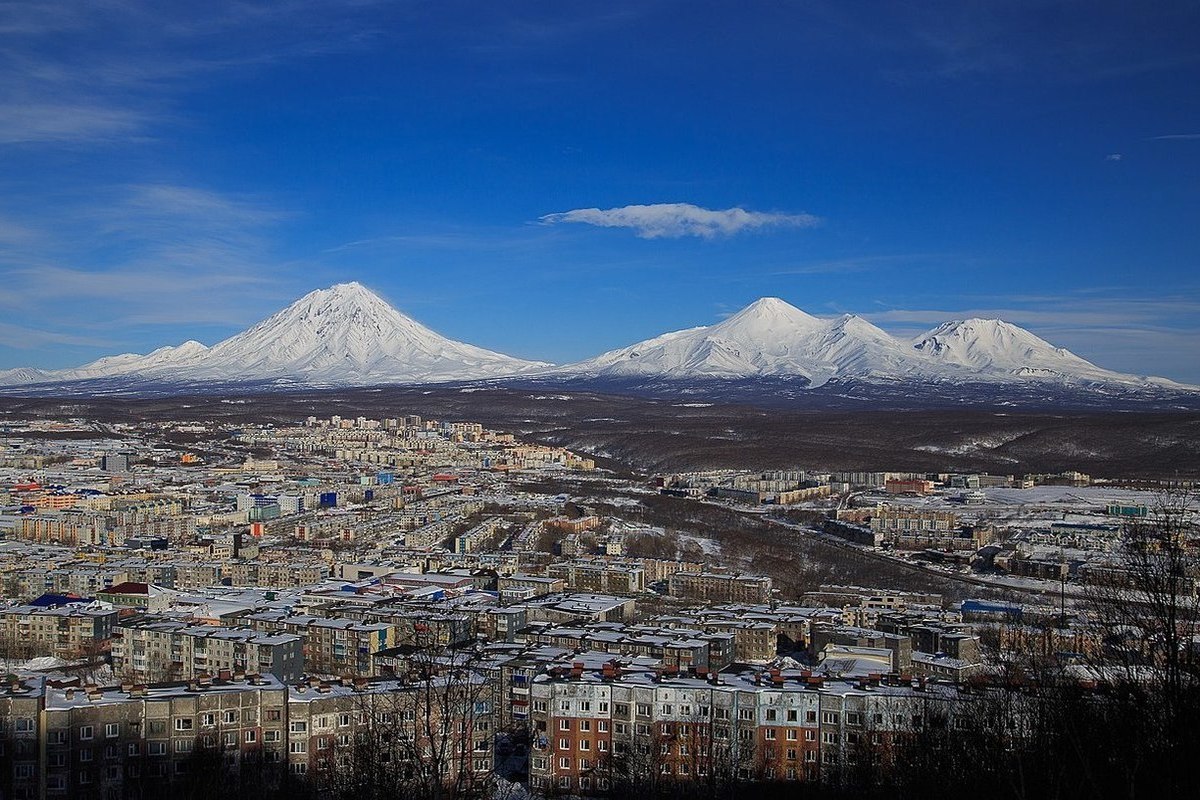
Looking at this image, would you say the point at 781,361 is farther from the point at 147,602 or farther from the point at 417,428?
the point at 147,602

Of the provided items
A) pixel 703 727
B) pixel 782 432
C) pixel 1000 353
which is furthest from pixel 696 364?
pixel 703 727

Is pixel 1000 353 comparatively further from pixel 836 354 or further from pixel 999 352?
pixel 836 354

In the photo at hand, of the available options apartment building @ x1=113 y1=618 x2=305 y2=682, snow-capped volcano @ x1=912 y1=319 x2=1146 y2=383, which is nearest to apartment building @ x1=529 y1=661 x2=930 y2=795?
apartment building @ x1=113 y1=618 x2=305 y2=682

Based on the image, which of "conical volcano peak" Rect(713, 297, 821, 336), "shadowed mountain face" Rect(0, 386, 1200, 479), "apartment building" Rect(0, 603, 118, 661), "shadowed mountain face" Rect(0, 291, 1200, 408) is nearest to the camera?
"apartment building" Rect(0, 603, 118, 661)

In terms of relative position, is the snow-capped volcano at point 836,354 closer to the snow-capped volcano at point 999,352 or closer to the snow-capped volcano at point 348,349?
the snow-capped volcano at point 999,352

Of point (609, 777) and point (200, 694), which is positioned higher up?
point (200, 694)

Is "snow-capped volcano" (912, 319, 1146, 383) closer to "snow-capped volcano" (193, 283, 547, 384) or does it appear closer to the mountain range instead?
the mountain range

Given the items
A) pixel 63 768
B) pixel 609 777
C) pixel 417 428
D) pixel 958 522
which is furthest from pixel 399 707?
pixel 417 428

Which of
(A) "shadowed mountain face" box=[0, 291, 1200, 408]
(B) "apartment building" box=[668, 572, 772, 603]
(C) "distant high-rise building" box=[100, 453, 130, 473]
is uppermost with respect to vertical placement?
(A) "shadowed mountain face" box=[0, 291, 1200, 408]
